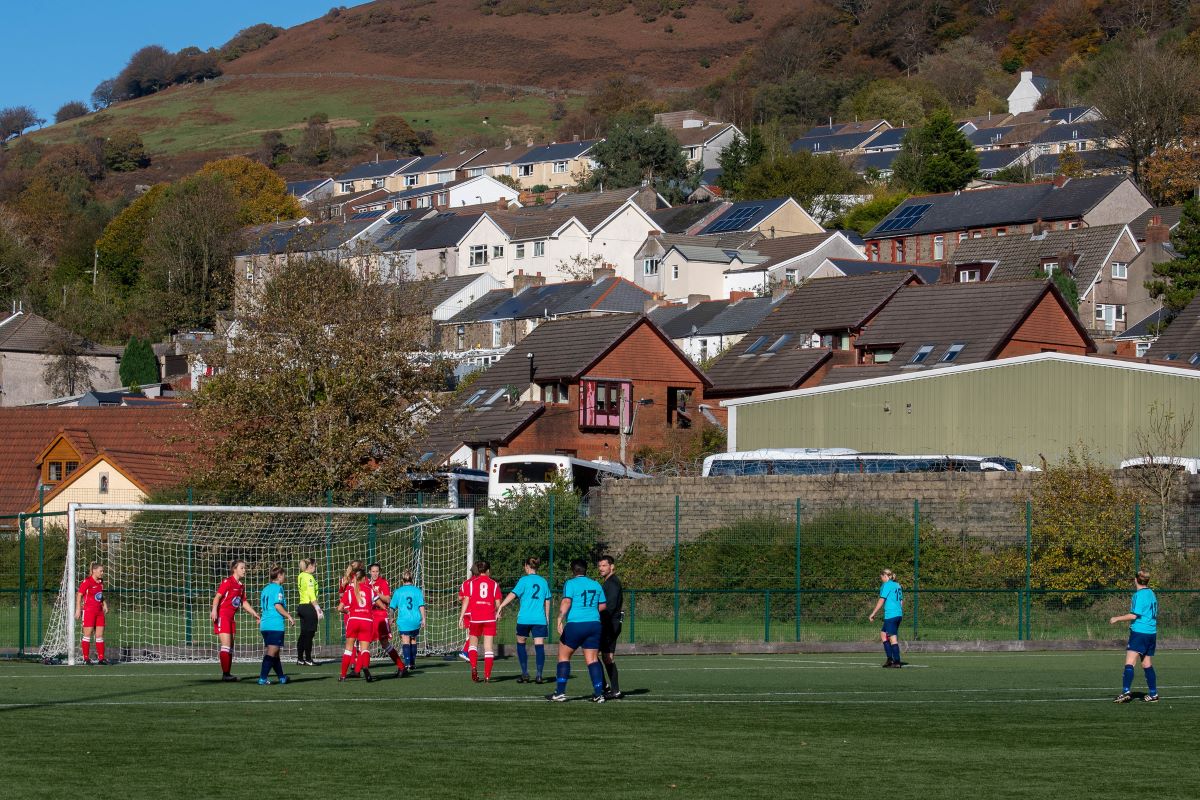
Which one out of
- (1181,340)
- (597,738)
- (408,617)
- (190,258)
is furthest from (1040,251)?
(597,738)

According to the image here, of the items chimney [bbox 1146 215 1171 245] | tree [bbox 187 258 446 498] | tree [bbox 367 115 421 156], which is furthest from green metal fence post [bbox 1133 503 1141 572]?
tree [bbox 367 115 421 156]

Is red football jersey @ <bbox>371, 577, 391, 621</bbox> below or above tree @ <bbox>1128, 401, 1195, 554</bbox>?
below

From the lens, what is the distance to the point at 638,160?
435 ft

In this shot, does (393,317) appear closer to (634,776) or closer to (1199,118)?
(634,776)

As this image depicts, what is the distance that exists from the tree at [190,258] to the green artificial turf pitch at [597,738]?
3539 inches

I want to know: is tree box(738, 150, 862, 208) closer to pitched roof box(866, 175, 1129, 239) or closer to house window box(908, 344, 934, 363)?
pitched roof box(866, 175, 1129, 239)

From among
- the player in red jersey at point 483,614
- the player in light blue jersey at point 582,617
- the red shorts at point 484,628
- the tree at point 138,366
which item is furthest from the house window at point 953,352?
the tree at point 138,366

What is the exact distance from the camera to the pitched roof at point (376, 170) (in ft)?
566

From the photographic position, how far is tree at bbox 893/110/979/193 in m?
114

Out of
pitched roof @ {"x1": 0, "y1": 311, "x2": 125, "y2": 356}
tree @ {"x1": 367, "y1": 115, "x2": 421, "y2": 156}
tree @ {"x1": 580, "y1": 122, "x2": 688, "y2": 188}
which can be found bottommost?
pitched roof @ {"x1": 0, "y1": 311, "x2": 125, "y2": 356}

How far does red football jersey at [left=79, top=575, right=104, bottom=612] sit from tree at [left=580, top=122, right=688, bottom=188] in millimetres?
107077

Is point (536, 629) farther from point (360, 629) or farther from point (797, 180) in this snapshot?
point (797, 180)

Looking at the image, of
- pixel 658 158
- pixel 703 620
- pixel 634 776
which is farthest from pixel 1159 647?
pixel 658 158

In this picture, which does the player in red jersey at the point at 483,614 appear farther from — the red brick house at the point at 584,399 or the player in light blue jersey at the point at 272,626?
the red brick house at the point at 584,399
